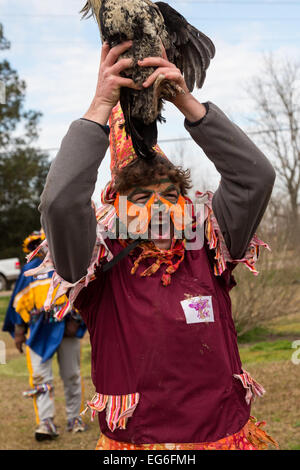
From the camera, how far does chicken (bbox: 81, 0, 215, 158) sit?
6.21 ft

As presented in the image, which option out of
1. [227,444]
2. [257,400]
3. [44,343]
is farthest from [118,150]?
[257,400]

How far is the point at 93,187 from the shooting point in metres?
1.98

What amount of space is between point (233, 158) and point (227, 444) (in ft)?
3.48

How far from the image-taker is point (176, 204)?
2.30m

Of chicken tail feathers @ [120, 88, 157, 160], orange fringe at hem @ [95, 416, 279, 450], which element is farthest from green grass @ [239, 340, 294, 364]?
chicken tail feathers @ [120, 88, 157, 160]

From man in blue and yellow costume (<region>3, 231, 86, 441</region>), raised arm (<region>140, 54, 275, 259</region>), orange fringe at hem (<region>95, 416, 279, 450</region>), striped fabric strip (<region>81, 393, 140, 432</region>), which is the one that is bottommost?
man in blue and yellow costume (<region>3, 231, 86, 441</region>)

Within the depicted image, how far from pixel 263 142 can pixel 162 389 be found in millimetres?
15426

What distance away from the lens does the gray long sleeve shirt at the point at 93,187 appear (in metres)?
1.90

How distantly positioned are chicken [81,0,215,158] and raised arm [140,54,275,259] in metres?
0.10

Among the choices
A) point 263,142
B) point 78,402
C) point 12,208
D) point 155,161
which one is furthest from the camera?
point 12,208

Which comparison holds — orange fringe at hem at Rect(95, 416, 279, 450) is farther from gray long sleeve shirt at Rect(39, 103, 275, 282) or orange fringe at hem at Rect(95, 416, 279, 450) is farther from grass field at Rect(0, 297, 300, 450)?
grass field at Rect(0, 297, 300, 450)

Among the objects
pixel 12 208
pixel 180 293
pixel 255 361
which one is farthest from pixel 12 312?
pixel 12 208

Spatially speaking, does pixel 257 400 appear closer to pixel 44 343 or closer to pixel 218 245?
pixel 44 343
